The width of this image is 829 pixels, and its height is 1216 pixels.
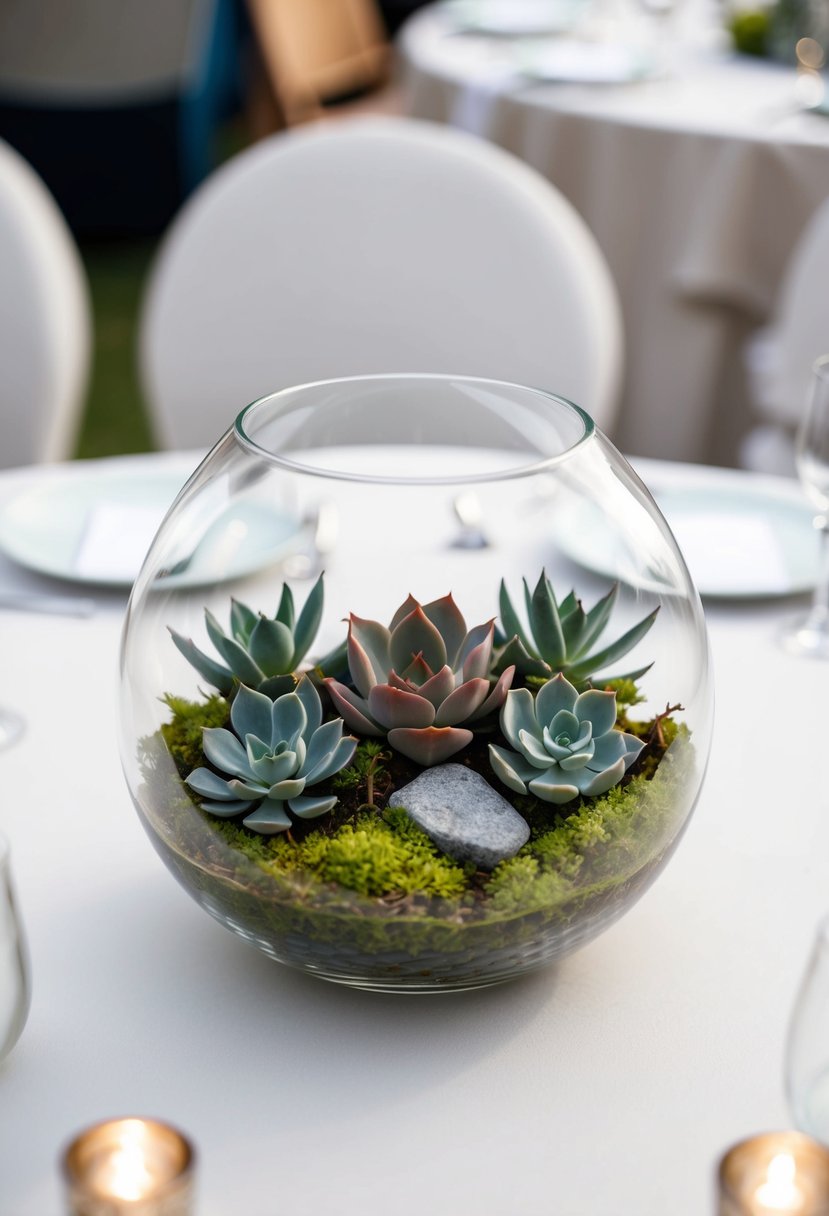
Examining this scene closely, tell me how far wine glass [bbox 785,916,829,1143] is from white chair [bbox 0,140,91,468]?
120 centimetres

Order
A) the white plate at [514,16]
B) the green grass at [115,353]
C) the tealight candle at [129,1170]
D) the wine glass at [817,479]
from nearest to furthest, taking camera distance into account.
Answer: the tealight candle at [129,1170] < the wine glass at [817,479] < the white plate at [514,16] < the green grass at [115,353]

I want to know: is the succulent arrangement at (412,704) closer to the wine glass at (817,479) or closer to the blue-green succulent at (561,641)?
the blue-green succulent at (561,641)

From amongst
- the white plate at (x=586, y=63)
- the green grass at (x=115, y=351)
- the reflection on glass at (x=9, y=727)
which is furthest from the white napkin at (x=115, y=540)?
the green grass at (x=115, y=351)

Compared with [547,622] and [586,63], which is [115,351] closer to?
[586,63]

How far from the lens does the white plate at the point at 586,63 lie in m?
2.33

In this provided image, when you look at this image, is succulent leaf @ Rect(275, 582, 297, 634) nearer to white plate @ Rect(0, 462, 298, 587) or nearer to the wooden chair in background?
white plate @ Rect(0, 462, 298, 587)

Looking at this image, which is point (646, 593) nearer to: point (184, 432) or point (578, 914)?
point (578, 914)

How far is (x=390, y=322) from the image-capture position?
59.7 inches

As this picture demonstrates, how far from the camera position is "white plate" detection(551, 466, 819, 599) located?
0.97 meters

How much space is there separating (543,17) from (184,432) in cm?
164

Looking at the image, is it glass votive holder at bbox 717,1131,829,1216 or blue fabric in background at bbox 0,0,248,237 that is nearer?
glass votive holder at bbox 717,1131,829,1216

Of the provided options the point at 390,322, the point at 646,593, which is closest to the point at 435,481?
the point at 646,593

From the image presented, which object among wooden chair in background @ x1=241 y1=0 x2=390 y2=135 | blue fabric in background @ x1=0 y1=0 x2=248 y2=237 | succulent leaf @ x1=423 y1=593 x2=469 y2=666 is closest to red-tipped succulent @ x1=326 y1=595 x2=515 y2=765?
succulent leaf @ x1=423 y1=593 x2=469 y2=666

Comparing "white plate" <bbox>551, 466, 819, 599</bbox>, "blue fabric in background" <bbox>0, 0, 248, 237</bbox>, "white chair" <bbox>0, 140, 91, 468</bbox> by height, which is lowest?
"blue fabric in background" <bbox>0, 0, 248, 237</bbox>
